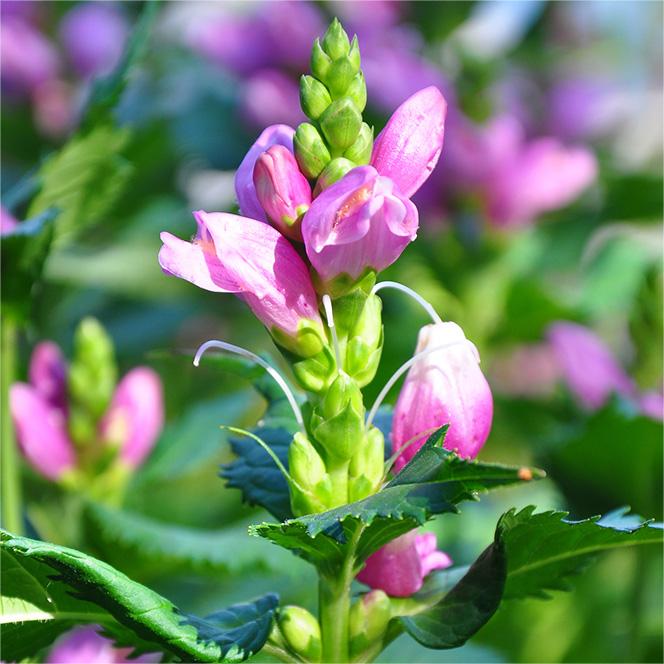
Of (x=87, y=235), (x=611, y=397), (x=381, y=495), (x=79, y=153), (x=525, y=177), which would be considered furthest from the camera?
(x=87, y=235)

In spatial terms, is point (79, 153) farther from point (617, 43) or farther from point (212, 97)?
point (617, 43)

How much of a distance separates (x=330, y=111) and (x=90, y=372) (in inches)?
31.6

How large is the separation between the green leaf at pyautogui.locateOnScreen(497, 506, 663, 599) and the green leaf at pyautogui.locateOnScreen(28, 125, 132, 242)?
68 centimetres

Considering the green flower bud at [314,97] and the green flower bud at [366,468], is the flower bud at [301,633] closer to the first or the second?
the green flower bud at [366,468]

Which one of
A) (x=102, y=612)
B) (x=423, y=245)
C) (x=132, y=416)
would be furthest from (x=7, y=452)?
(x=423, y=245)

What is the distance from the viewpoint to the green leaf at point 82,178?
46.2 inches

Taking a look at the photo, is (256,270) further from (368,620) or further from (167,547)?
(167,547)

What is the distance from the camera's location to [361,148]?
693 mm

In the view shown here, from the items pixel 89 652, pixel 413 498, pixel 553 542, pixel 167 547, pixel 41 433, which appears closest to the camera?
pixel 413 498

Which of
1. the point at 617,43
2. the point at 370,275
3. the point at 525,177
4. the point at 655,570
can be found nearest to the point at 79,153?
the point at 370,275

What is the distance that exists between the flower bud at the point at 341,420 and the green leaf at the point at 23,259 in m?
0.45

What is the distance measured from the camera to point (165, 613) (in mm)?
653

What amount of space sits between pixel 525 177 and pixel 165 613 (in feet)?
4.92

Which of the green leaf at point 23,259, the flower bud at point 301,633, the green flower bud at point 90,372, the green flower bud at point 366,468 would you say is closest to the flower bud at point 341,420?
the green flower bud at point 366,468
